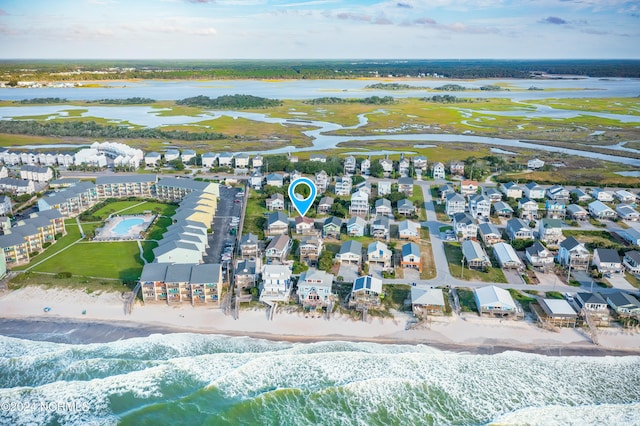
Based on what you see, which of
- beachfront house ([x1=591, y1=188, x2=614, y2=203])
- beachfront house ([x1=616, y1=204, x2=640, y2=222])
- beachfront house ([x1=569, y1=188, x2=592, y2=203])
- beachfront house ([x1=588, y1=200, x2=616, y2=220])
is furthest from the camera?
beachfront house ([x1=569, y1=188, x2=592, y2=203])

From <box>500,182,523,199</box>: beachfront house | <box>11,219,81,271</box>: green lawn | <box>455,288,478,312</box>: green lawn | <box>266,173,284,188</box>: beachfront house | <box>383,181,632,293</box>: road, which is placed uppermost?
<box>266,173,284,188</box>: beachfront house

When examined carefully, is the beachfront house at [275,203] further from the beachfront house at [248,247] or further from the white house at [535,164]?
the white house at [535,164]

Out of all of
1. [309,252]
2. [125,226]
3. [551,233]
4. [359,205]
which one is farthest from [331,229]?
[125,226]

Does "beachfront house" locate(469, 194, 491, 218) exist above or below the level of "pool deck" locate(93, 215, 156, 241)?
above

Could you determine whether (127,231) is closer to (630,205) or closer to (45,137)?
(630,205)

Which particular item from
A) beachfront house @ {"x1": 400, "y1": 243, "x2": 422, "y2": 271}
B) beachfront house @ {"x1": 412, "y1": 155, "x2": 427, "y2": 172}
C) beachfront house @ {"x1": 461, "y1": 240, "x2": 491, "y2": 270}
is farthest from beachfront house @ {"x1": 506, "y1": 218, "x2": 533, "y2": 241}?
beachfront house @ {"x1": 412, "y1": 155, "x2": 427, "y2": 172}

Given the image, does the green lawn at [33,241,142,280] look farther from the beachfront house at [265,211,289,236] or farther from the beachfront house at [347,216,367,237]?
the beachfront house at [347,216,367,237]

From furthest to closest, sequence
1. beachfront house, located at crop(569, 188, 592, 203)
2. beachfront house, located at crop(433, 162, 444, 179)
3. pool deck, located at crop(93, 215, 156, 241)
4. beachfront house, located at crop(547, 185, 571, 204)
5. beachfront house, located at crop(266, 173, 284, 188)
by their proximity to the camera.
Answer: beachfront house, located at crop(433, 162, 444, 179), beachfront house, located at crop(266, 173, 284, 188), beachfront house, located at crop(547, 185, 571, 204), beachfront house, located at crop(569, 188, 592, 203), pool deck, located at crop(93, 215, 156, 241)

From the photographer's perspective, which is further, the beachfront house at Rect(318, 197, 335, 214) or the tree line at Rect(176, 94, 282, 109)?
the tree line at Rect(176, 94, 282, 109)
